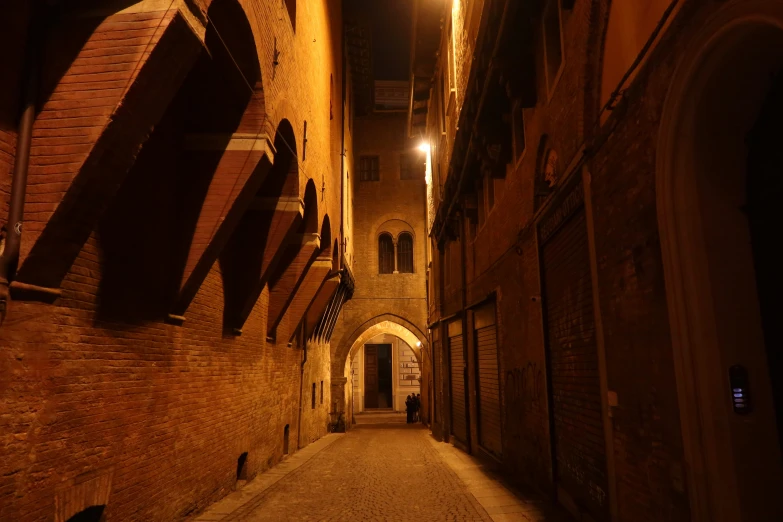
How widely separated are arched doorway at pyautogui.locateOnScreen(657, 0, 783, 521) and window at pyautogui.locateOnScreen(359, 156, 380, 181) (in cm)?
2063

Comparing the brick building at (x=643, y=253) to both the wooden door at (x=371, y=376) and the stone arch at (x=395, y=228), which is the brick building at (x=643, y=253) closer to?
the stone arch at (x=395, y=228)

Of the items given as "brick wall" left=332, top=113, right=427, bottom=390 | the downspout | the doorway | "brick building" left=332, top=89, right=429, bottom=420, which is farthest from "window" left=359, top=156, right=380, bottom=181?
the doorway

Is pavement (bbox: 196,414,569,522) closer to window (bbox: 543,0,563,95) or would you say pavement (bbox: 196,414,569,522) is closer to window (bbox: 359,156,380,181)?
window (bbox: 543,0,563,95)

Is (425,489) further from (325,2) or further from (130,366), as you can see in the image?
(325,2)

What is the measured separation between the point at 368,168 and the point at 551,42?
17647 millimetres

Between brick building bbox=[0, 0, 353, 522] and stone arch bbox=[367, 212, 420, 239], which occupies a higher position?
stone arch bbox=[367, 212, 420, 239]

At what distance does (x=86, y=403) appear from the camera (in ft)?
14.0

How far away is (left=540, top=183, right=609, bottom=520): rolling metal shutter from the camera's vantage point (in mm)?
5043

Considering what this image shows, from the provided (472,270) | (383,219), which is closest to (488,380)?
(472,270)

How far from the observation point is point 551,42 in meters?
6.61

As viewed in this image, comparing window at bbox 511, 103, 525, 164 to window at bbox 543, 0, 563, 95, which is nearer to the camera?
window at bbox 543, 0, 563, 95

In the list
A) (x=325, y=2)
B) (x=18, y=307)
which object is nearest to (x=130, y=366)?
(x=18, y=307)

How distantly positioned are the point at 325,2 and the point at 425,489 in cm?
1079

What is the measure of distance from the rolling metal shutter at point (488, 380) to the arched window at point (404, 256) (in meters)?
11.9
